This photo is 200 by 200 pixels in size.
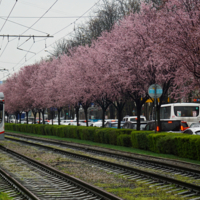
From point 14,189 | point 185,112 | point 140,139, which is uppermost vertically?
point 185,112

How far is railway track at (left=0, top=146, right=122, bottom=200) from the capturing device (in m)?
8.68

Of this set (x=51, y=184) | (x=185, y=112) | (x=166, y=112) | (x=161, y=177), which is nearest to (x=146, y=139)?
(x=161, y=177)

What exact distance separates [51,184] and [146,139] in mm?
9816

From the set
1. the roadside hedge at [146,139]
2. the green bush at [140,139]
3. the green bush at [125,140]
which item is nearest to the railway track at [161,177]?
the roadside hedge at [146,139]

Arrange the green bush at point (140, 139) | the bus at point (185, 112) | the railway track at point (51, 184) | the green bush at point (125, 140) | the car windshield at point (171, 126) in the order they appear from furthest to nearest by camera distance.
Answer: the bus at point (185, 112) < the car windshield at point (171, 126) < the green bush at point (125, 140) < the green bush at point (140, 139) < the railway track at point (51, 184)

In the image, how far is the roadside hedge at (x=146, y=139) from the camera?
1540cm

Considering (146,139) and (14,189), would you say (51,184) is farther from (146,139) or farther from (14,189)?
(146,139)

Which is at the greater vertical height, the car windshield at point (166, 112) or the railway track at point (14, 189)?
the car windshield at point (166, 112)

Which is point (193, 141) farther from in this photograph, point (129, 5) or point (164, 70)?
point (129, 5)

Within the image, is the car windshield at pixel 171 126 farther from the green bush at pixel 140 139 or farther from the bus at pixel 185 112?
the bus at pixel 185 112

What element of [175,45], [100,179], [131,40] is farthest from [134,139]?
[100,179]

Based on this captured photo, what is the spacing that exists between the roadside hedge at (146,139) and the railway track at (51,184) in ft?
19.1

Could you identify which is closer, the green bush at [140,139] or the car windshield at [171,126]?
the green bush at [140,139]

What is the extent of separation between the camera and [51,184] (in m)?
10.4
